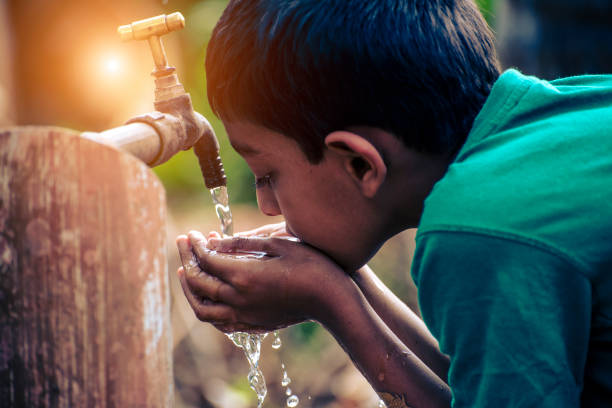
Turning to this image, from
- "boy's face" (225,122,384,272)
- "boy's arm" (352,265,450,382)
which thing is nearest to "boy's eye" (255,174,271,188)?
"boy's face" (225,122,384,272)

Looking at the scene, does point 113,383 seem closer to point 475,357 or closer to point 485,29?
point 475,357

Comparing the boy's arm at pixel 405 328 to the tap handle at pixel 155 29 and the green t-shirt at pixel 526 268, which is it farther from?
the tap handle at pixel 155 29

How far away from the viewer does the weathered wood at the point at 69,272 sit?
72 centimetres

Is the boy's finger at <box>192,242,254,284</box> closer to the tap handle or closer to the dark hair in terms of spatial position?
the dark hair

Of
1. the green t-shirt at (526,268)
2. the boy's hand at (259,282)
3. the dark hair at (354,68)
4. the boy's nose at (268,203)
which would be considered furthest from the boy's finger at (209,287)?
the green t-shirt at (526,268)

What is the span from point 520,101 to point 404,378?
0.59m

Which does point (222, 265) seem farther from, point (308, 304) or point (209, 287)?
point (308, 304)

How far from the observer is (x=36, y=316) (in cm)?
73

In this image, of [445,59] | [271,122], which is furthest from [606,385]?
[271,122]

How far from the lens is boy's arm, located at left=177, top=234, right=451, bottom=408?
4.14 ft

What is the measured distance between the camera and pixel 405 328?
62.5 inches

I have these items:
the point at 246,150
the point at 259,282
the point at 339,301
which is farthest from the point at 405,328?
the point at 246,150

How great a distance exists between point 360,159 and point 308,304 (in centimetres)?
31

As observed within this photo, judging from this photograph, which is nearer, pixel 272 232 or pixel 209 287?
pixel 209 287
